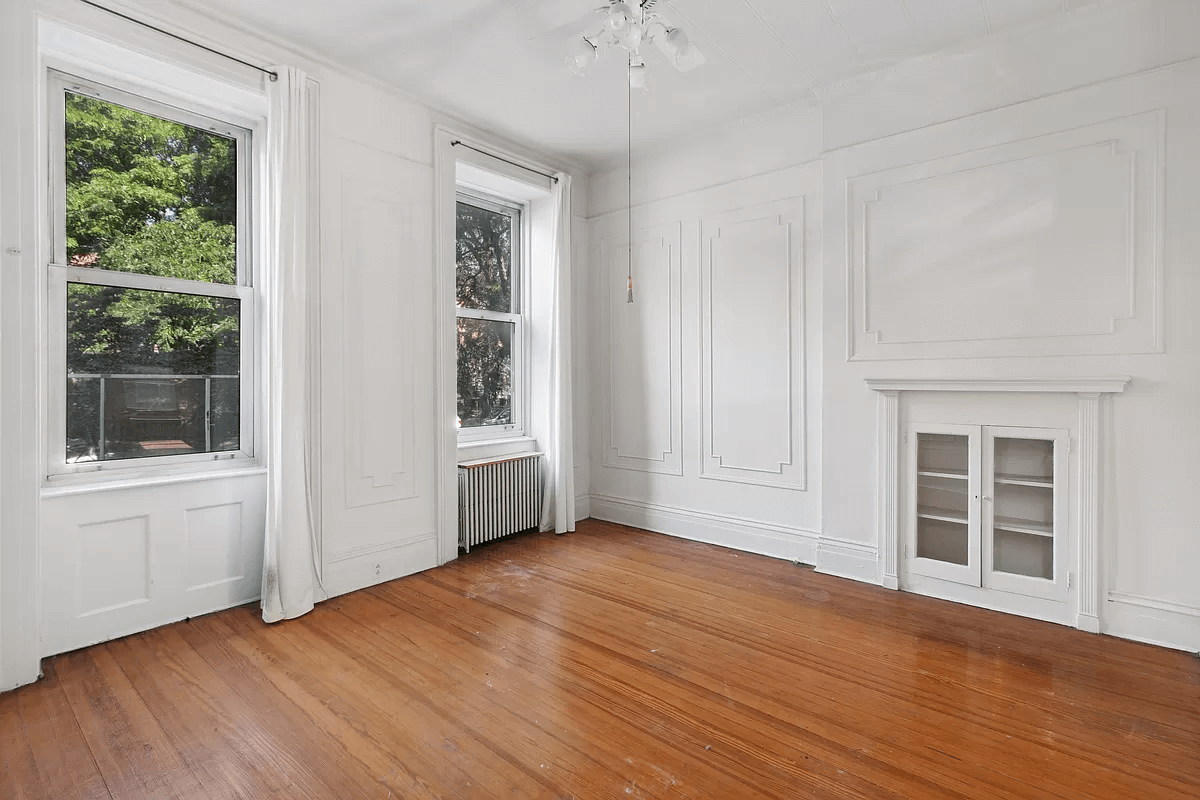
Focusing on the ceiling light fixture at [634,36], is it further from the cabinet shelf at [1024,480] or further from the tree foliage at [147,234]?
the cabinet shelf at [1024,480]

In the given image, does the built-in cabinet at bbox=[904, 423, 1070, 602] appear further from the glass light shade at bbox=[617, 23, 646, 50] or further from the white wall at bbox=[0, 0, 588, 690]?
the white wall at bbox=[0, 0, 588, 690]

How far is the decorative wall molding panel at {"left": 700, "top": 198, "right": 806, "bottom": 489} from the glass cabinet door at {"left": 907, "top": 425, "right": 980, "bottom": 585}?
763 millimetres

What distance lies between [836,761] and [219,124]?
4196 mm

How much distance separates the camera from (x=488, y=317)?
4781 mm

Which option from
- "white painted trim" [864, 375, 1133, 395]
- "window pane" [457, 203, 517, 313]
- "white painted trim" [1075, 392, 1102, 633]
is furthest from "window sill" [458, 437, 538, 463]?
"white painted trim" [1075, 392, 1102, 633]

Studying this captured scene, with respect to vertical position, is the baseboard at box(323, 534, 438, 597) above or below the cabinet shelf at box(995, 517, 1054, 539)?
below

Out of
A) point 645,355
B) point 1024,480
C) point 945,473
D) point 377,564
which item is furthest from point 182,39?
point 1024,480

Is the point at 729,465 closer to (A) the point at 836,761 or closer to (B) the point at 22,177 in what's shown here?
(A) the point at 836,761

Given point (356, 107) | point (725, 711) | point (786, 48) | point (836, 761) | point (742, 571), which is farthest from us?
point (742, 571)

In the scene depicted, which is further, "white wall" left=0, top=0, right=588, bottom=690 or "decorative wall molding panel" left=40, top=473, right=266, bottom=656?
"decorative wall molding panel" left=40, top=473, right=266, bottom=656

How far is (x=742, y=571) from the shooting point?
392 centimetres

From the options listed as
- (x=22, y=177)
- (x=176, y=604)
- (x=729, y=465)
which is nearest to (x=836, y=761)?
(x=729, y=465)

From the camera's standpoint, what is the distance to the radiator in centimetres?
429

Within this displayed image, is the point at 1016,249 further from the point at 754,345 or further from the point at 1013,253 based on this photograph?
the point at 754,345
